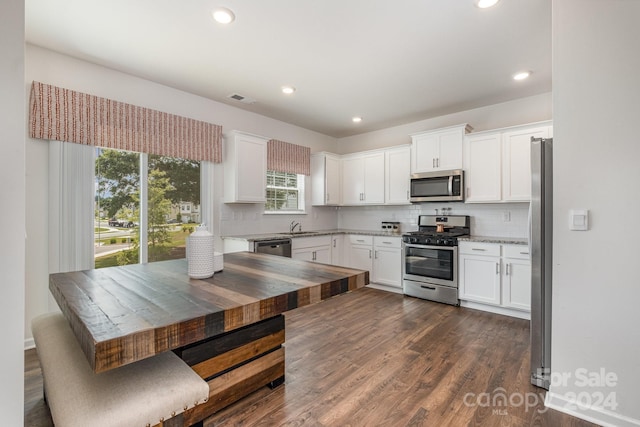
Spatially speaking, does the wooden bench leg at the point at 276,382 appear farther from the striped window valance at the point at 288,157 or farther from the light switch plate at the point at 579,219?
the striped window valance at the point at 288,157

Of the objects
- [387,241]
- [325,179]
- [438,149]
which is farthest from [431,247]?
[325,179]

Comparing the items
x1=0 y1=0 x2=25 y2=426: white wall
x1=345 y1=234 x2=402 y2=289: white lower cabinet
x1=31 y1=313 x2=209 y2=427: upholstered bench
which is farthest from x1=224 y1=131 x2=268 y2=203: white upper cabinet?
x1=0 y1=0 x2=25 y2=426: white wall

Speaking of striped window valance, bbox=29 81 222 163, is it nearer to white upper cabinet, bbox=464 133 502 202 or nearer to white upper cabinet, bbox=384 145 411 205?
white upper cabinet, bbox=384 145 411 205

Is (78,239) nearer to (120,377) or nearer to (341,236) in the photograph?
(120,377)

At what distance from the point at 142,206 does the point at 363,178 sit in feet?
11.0

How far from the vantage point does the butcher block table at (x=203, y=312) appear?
972 mm

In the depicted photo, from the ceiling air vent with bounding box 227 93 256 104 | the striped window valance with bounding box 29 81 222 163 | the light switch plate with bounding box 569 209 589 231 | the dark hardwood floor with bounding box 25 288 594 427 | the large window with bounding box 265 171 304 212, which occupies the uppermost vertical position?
the ceiling air vent with bounding box 227 93 256 104

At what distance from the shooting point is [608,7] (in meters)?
1.73

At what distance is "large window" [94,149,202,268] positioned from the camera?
314 centimetres

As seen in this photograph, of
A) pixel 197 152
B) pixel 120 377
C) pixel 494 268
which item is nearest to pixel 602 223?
pixel 494 268

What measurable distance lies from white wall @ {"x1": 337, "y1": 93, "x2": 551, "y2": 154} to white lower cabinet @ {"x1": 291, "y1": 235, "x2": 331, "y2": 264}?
2055mm

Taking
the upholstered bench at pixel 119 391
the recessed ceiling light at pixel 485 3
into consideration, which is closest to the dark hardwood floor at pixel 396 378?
the upholstered bench at pixel 119 391

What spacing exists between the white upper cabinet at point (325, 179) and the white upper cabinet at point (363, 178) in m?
0.15

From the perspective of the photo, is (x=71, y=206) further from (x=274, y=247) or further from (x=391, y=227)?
(x=391, y=227)
